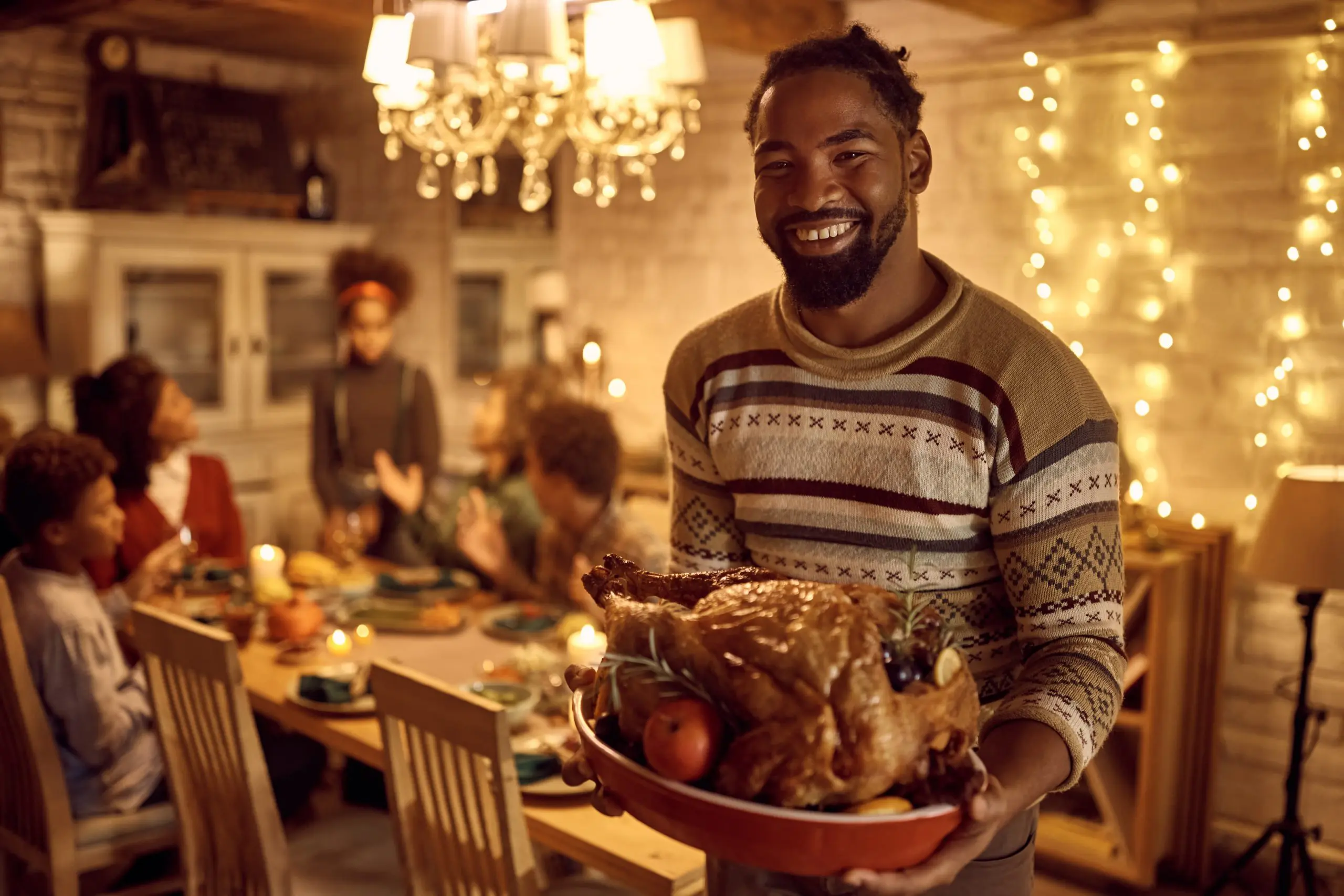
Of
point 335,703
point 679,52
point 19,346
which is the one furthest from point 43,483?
point 19,346

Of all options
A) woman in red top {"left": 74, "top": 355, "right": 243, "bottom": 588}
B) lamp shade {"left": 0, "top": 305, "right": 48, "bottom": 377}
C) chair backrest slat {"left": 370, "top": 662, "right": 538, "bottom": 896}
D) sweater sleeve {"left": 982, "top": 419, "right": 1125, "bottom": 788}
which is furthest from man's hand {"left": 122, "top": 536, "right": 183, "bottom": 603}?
sweater sleeve {"left": 982, "top": 419, "right": 1125, "bottom": 788}

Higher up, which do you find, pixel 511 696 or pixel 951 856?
pixel 951 856

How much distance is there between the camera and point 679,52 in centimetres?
281

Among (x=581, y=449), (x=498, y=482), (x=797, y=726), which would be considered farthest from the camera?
(x=498, y=482)

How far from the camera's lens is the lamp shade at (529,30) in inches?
92.9

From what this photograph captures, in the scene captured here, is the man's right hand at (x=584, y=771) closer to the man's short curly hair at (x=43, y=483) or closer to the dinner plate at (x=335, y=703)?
the dinner plate at (x=335, y=703)

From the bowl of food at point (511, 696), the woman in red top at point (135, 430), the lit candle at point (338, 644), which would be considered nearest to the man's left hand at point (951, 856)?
the bowl of food at point (511, 696)

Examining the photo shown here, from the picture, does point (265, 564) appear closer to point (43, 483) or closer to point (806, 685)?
point (43, 483)

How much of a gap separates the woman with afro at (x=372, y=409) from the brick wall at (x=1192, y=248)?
5.96ft

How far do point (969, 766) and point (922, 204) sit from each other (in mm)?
2847

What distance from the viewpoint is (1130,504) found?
3062 millimetres

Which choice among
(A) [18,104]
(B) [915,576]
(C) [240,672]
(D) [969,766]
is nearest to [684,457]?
(B) [915,576]

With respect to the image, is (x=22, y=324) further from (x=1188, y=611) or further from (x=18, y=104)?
(x=1188, y=611)

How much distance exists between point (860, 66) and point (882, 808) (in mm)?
720
